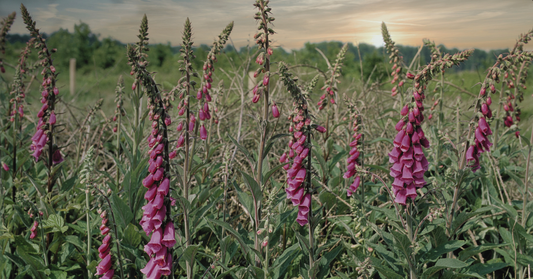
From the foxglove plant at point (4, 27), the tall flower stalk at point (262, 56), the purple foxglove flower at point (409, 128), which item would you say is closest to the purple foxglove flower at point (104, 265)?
the tall flower stalk at point (262, 56)

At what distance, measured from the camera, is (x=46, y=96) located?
305 centimetres

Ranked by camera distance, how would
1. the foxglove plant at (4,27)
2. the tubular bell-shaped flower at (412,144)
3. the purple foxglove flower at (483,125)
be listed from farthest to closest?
the foxglove plant at (4,27), the purple foxglove flower at (483,125), the tubular bell-shaped flower at (412,144)

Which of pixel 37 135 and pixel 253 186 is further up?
pixel 37 135

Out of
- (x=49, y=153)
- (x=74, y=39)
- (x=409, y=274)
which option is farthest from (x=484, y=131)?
(x=74, y=39)

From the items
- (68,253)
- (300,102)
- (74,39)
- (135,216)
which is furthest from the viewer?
(74,39)

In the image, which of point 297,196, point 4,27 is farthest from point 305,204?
point 4,27

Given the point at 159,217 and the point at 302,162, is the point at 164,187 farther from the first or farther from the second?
the point at 302,162

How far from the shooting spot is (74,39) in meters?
31.5

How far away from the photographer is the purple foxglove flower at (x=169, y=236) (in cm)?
191

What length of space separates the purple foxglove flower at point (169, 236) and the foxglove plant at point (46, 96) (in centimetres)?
167

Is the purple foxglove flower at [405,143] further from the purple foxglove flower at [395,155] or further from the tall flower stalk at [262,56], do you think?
the tall flower stalk at [262,56]

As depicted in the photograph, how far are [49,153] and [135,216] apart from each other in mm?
904

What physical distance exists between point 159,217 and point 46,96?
1.85 m

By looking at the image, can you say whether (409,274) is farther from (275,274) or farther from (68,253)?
(68,253)
